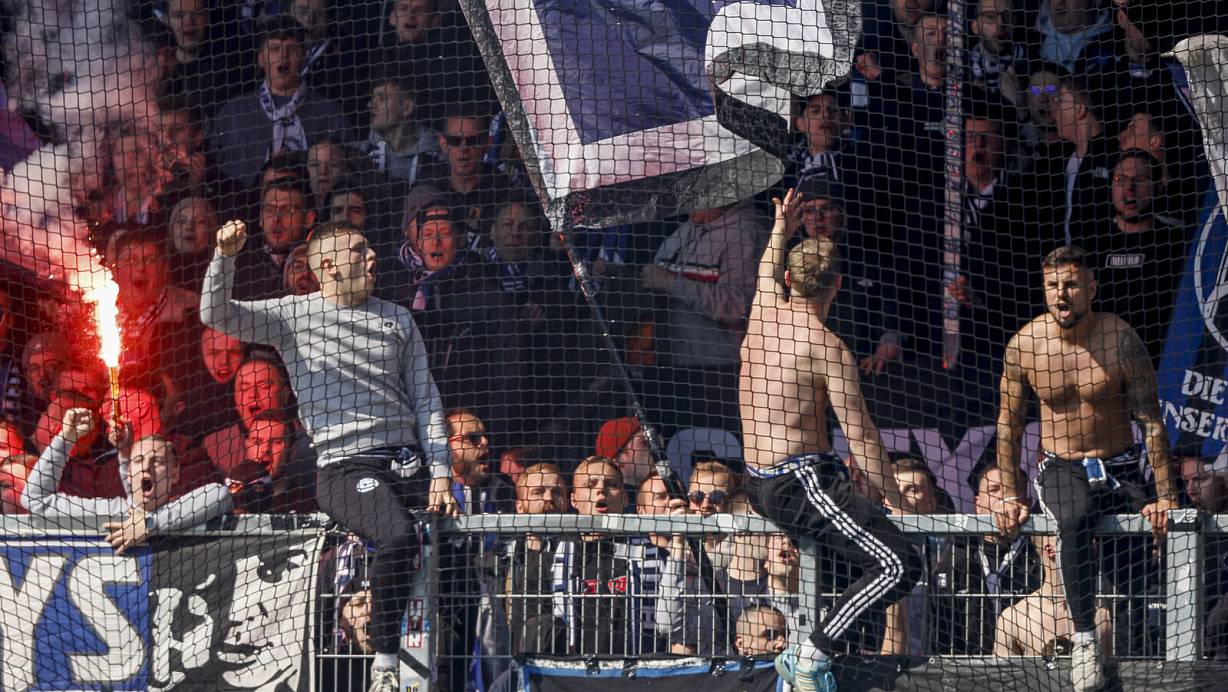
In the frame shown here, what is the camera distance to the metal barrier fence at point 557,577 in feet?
12.7

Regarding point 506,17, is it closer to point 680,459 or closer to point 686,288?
point 686,288

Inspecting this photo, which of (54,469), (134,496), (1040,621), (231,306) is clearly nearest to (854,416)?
(1040,621)

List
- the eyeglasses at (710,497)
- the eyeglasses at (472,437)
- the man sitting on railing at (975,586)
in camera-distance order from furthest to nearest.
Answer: the eyeglasses at (472,437), the eyeglasses at (710,497), the man sitting on railing at (975,586)

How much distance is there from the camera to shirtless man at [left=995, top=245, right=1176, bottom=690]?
4.12 m

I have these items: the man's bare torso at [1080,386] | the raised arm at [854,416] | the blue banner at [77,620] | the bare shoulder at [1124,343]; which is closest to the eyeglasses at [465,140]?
the raised arm at [854,416]

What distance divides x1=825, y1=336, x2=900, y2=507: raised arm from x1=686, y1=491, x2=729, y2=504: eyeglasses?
0.50 metres

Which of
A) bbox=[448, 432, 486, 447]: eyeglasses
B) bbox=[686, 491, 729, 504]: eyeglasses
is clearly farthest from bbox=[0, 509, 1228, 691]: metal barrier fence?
bbox=[448, 432, 486, 447]: eyeglasses

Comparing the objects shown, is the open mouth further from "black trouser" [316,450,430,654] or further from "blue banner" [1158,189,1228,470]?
"blue banner" [1158,189,1228,470]

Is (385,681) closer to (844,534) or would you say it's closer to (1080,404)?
(844,534)

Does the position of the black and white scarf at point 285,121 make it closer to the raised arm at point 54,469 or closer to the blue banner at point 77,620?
the raised arm at point 54,469

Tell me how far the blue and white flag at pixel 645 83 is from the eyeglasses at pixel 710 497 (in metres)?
1.11

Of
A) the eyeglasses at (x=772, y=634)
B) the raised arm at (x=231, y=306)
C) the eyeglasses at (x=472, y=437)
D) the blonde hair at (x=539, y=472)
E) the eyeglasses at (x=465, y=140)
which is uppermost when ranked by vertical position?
the eyeglasses at (x=465, y=140)

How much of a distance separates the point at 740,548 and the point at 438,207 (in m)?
1.96

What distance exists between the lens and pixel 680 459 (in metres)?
5.02
